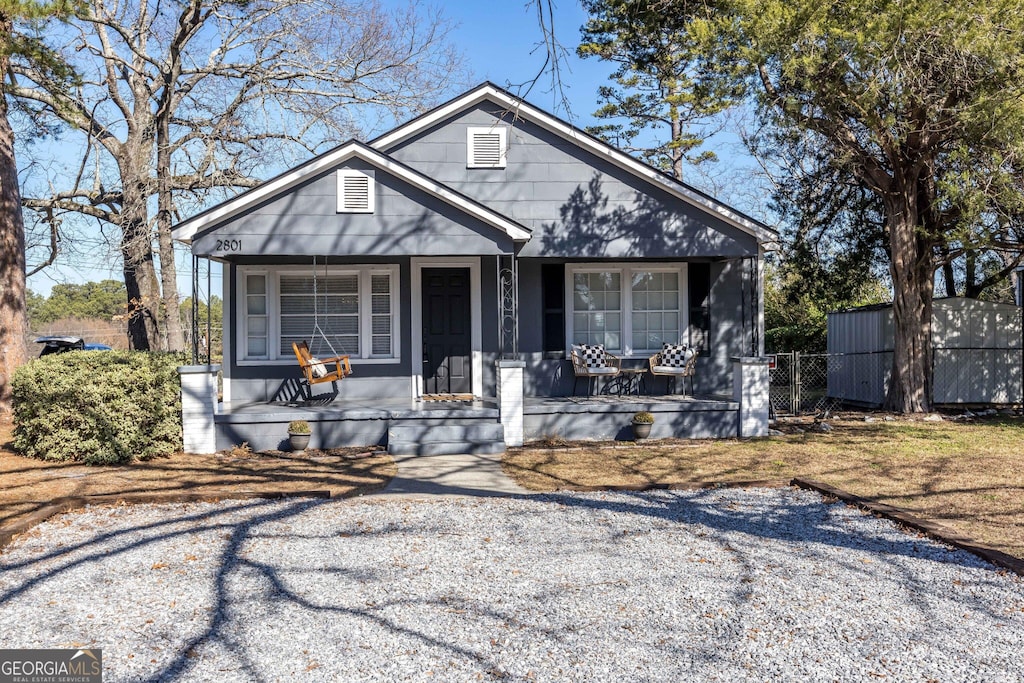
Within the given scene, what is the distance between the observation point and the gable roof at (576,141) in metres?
12.0

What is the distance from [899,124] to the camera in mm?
11922

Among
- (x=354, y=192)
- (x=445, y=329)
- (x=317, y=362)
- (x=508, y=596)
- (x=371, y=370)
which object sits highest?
(x=354, y=192)

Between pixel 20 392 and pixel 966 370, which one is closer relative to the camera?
pixel 20 392

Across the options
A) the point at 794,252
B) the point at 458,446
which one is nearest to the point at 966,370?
the point at 794,252

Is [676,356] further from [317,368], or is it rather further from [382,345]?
[317,368]

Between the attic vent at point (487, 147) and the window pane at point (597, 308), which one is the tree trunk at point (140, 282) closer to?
the attic vent at point (487, 147)

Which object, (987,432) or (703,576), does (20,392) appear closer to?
(703,576)

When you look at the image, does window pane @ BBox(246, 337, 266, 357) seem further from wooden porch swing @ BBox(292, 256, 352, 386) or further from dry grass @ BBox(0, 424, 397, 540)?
dry grass @ BBox(0, 424, 397, 540)

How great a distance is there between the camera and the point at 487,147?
12.4 meters

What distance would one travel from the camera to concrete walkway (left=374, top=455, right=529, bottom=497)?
7883 mm

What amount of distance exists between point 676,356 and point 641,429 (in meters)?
1.61

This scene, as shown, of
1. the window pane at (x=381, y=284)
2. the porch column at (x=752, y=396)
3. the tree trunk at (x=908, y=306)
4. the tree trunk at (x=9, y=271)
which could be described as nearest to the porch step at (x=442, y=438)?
the window pane at (x=381, y=284)

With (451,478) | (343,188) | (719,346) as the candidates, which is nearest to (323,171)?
(343,188)

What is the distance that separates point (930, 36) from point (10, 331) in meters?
14.6
